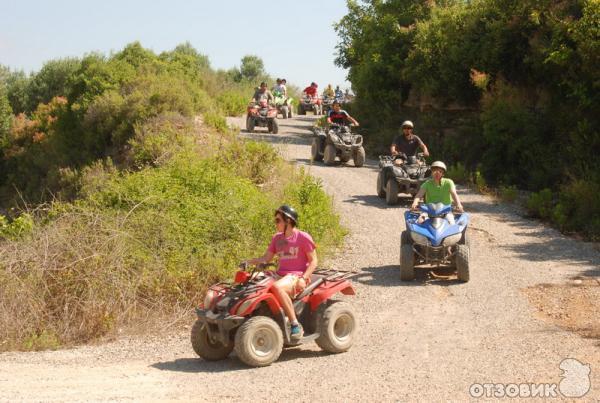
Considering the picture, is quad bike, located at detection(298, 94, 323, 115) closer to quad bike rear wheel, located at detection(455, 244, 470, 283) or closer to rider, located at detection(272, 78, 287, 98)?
rider, located at detection(272, 78, 287, 98)

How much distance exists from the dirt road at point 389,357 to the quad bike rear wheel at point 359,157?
10.4 m

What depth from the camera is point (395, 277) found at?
14305 mm

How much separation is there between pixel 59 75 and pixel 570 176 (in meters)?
43.3

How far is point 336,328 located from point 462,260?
402 cm

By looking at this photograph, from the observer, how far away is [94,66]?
3494cm

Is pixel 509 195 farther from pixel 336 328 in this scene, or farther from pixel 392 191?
pixel 336 328

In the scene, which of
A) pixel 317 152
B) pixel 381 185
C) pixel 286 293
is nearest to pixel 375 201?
pixel 381 185

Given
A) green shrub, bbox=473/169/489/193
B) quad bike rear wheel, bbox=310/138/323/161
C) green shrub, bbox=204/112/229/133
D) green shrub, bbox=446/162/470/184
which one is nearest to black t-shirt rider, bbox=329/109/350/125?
quad bike rear wheel, bbox=310/138/323/161

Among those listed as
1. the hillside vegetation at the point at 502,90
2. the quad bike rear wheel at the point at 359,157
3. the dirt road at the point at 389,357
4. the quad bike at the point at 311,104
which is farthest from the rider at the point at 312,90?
the dirt road at the point at 389,357

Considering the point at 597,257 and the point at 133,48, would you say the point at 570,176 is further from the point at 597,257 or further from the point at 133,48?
the point at 133,48

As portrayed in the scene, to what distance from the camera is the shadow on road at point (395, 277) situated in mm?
13734

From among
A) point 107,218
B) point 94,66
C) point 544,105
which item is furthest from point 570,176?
point 94,66

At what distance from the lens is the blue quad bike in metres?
13.4

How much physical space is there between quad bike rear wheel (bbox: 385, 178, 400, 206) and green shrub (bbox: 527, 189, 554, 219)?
3.27m
